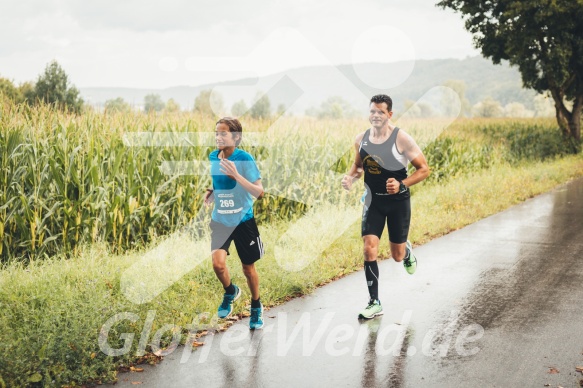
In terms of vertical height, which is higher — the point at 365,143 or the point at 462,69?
the point at 462,69

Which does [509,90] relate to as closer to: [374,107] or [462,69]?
[462,69]

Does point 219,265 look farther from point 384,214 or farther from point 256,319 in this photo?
point 384,214

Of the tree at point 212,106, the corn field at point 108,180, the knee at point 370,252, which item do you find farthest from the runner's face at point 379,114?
the tree at point 212,106

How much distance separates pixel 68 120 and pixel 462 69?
18352cm

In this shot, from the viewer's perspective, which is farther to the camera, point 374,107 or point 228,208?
point 374,107

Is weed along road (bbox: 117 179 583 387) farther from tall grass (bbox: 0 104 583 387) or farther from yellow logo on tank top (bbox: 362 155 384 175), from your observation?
yellow logo on tank top (bbox: 362 155 384 175)

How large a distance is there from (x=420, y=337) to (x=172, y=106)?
26.5ft

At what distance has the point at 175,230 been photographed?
9.36 metres

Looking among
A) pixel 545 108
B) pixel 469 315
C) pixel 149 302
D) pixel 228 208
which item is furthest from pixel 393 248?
pixel 545 108

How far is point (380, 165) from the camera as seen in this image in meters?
5.94

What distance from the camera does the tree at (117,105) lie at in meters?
10.3

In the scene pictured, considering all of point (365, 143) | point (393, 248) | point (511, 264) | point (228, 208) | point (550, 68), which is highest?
point (550, 68)

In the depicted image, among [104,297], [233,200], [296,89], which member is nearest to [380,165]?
[233,200]

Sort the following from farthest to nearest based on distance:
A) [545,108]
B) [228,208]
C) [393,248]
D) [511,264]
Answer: [545,108] → [511,264] → [393,248] → [228,208]
